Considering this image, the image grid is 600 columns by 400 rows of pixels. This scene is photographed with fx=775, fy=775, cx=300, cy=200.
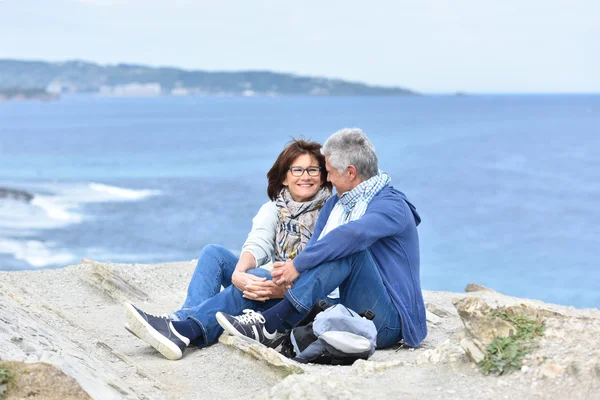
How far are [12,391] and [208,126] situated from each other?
319 ft

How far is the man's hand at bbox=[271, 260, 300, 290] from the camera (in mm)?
5289

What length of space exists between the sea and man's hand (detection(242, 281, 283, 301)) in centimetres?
107

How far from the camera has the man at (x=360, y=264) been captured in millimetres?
5164

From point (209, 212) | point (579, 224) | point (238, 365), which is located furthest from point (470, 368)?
point (579, 224)

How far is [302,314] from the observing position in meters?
5.34

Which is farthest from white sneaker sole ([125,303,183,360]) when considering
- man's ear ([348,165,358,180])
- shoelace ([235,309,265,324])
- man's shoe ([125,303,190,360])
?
man's ear ([348,165,358,180])

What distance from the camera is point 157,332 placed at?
17.7 ft

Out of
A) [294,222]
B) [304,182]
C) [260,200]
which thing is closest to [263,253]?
[294,222]

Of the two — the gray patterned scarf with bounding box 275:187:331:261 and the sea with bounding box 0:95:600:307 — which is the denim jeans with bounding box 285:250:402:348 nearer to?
the gray patterned scarf with bounding box 275:187:331:261

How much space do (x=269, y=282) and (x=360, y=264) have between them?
2.28 feet

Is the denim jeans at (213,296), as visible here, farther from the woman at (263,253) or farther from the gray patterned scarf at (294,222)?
the gray patterned scarf at (294,222)

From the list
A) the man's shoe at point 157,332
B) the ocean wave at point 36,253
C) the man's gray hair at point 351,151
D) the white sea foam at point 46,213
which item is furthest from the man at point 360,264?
the white sea foam at point 46,213

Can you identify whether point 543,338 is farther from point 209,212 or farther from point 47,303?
point 209,212

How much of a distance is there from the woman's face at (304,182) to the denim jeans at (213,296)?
0.65 metres
